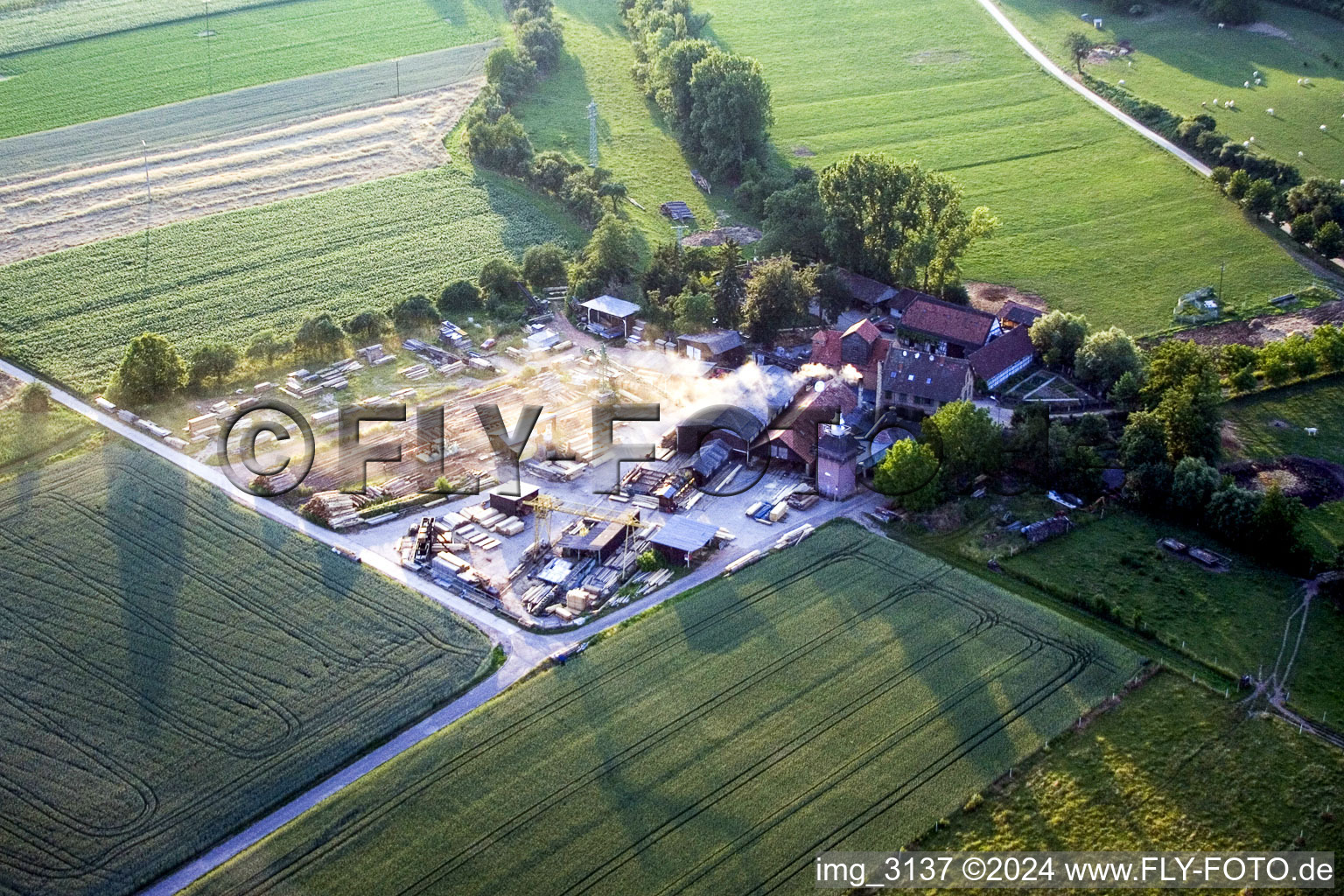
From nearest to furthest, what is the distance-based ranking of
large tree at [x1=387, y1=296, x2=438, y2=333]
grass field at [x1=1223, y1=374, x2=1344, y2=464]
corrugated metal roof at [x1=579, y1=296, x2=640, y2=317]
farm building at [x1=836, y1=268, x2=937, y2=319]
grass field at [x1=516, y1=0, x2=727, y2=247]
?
grass field at [x1=1223, y1=374, x2=1344, y2=464]
corrugated metal roof at [x1=579, y1=296, x2=640, y2=317]
large tree at [x1=387, y1=296, x2=438, y2=333]
farm building at [x1=836, y1=268, x2=937, y2=319]
grass field at [x1=516, y1=0, x2=727, y2=247]

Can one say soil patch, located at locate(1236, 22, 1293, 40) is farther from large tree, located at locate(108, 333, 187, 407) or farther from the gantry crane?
large tree, located at locate(108, 333, 187, 407)

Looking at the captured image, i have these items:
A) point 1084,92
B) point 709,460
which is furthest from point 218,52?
point 709,460

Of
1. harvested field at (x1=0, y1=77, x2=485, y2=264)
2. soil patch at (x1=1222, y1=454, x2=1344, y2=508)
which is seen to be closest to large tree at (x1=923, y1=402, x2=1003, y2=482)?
soil patch at (x1=1222, y1=454, x2=1344, y2=508)

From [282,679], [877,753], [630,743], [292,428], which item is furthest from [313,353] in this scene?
[877,753]

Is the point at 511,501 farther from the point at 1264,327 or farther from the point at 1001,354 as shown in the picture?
the point at 1264,327

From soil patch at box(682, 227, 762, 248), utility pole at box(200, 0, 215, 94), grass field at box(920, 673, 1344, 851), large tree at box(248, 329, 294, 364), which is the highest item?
utility pole at box(200, 0, 215, 94)

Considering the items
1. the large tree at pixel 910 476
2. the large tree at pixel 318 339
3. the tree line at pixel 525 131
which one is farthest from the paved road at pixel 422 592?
the tree line at pixel 525 131
